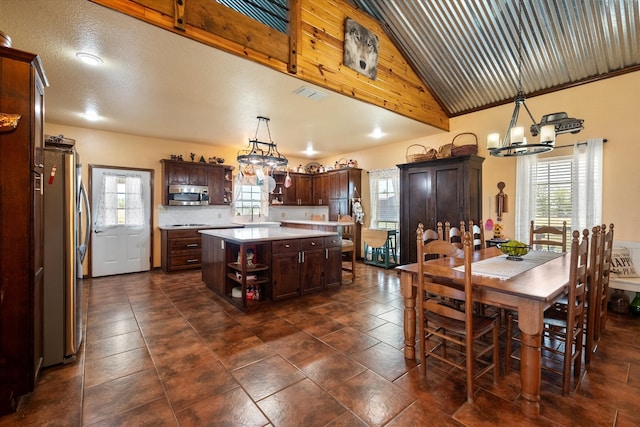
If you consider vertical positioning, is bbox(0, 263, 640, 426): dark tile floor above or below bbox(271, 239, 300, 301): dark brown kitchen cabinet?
below

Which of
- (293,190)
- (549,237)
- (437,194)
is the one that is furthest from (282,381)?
(293,190)

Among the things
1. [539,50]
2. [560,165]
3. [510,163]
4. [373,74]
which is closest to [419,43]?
[373,74]

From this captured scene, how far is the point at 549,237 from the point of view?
4.14 metres

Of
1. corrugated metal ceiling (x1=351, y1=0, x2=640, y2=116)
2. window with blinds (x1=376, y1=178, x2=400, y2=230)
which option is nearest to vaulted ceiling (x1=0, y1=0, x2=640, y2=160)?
corrugated metal ceiling (x1=351, y1=0, x2=640, y2=116)

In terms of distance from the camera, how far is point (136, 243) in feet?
18.9

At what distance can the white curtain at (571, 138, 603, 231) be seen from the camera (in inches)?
146

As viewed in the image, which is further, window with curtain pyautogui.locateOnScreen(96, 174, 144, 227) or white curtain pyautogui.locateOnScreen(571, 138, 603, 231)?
window with curtain pyautogui.locateOnScreen(96, 174, 144, 227)

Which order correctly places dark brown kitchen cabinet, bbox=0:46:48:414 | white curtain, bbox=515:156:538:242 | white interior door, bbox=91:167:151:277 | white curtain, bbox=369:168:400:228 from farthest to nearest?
white curtain, bbox=369:168:400:228 < white interior door, bbox=91:167:151:277 < white curtain, bbox=515:156:538:242 < dark brown kitchen cabinet, bbox=0:46:48:414

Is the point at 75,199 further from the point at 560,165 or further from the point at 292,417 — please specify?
the point at 560,165

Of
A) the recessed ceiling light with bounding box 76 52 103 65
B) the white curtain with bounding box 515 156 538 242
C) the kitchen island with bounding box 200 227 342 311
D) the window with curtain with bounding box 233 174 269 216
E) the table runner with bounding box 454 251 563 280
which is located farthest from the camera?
the window with curtain with bounding box 233 174 269 216

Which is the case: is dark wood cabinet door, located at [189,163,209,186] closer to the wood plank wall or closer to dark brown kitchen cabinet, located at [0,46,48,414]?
the wood plank wall

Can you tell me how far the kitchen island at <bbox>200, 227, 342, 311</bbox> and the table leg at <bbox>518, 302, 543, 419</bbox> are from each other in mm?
2638

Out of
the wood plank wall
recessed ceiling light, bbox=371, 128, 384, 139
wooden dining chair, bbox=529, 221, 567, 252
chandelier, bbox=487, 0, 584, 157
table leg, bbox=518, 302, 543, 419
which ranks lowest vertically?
table leg, bbox=518, 302, 543, 419

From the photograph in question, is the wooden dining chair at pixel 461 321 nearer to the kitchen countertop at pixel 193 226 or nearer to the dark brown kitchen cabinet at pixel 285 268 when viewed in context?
the dark brown kitchen cabinet at pixel 285 268
